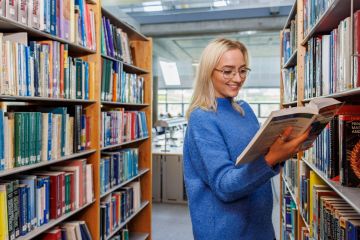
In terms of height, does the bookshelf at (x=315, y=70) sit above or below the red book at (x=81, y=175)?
above

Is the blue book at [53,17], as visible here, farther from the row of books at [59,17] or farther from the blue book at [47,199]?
the blue book at [47,199]

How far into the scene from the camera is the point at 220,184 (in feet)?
3.40

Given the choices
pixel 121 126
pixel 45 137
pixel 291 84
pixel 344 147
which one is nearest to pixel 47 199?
pixel 45 137

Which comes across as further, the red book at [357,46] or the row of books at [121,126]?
the row of books at [121,126]

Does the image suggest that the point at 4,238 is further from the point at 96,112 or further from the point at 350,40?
the point at 350,40

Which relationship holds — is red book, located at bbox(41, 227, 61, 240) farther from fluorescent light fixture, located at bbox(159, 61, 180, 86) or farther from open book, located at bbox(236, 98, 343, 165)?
fluorescent light fixture, located at bbox(159, 61, 180, 86)

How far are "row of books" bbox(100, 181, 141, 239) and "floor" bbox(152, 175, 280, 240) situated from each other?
0.65m

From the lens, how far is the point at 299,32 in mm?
2062

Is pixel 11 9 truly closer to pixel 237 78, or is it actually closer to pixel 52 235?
pixel 237 78

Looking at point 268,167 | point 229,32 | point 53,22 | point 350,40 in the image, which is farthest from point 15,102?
point 229,32

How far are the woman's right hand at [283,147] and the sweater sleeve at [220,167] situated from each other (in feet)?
0.08

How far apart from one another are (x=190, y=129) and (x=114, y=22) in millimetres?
2012

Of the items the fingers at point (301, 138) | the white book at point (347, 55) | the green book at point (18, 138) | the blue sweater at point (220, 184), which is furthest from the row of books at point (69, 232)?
the white book at point (347, 55)

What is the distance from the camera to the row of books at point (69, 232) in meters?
1.93
